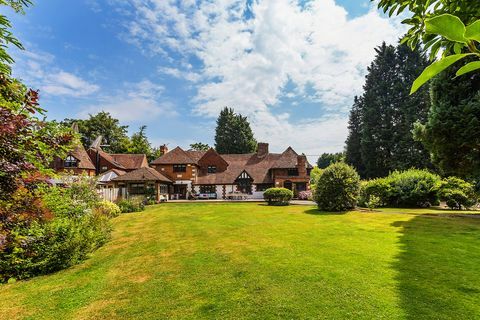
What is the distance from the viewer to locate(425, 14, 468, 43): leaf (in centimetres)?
72

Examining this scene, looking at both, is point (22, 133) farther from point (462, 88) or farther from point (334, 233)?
point (462, 88)

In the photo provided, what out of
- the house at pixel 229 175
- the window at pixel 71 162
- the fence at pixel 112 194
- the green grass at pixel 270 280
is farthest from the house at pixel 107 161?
the green grass at pixel 270 280

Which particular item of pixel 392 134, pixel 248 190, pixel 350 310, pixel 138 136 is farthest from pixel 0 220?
pixel 138 136

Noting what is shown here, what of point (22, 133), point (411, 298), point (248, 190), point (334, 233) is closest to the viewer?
point (22, 133)

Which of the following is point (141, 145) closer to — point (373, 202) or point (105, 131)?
point (105, 131)

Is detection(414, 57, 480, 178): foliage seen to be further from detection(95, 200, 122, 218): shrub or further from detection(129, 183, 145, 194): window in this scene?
detection(129, 183, 145, 194): window

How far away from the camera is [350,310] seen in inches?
203

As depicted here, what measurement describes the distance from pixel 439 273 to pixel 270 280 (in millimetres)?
4360

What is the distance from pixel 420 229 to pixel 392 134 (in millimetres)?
36275

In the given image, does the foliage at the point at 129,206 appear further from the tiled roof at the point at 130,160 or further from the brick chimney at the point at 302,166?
the brick chimney at the point at 302,166

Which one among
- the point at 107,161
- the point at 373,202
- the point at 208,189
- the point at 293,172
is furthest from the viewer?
the point at 107,161

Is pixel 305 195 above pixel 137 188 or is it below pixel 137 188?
below

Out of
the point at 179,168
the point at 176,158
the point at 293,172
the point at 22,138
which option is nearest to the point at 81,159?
the point at 176,158

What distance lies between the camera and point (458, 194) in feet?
67.8
